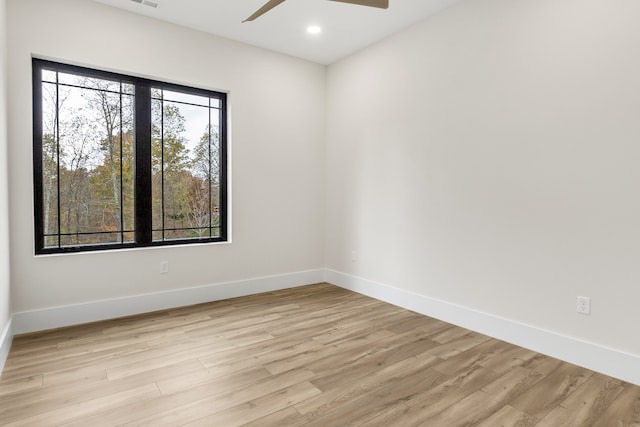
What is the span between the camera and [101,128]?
3.34m

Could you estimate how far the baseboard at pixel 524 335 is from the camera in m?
2.32

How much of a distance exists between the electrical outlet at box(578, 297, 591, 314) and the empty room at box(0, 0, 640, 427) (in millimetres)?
12

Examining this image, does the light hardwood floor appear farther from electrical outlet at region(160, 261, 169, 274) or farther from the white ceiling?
the white ceiling

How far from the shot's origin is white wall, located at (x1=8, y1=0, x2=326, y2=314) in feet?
9.60

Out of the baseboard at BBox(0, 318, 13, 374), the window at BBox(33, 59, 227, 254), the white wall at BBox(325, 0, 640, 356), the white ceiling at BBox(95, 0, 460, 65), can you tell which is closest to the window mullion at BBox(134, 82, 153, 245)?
the window at BBox(33, 59, 227, 254)

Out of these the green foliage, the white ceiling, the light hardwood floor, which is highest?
the white ceiling

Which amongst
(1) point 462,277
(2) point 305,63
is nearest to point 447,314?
(1) point 462,277

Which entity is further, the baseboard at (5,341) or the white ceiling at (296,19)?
the white ceiling at (296,19)

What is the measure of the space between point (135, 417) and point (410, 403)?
1.45 metres

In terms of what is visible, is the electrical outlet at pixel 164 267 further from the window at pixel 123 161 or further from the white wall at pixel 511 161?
the white wall at pixel 511 161

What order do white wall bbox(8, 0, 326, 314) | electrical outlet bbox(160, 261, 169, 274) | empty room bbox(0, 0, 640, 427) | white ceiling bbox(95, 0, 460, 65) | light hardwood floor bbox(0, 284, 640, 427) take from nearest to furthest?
light hardwood floor bbox(0, 284, 640, 427), empty room bbox(0, 0, 640, 427), white wall bbox(8, 0, 326, 314), white ceiling bbox(95, 0, 460, 65), electrical outlet bbox(160, 261, 169, 274)

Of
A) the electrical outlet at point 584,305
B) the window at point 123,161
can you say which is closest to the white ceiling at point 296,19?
the window at point 123,161

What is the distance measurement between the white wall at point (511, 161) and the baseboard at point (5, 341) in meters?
3.21

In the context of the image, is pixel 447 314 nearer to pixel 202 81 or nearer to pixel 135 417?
pixel 135 417
